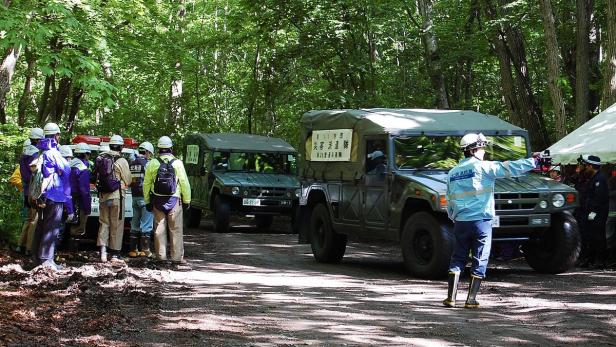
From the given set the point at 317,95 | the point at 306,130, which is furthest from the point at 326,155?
the point at 317,95

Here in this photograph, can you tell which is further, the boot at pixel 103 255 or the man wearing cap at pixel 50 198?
the boot at pixel 103 255

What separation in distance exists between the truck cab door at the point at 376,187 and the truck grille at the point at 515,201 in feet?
5.73

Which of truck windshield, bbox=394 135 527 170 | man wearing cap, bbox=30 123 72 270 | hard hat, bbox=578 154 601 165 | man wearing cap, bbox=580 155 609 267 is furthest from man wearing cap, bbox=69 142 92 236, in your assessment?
hard hat, bbox=578 154 601 165

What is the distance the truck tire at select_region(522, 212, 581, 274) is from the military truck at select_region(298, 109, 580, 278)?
0.01 meters

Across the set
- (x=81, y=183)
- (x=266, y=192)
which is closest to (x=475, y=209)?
(x=81, y=183)

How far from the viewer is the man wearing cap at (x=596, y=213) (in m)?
13.0

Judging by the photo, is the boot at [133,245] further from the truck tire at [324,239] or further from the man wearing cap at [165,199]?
the truck tire at [324,239]

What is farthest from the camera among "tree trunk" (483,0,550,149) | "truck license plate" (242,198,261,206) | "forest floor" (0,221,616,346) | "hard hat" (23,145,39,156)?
"tree trunk" (483,0,550,149)

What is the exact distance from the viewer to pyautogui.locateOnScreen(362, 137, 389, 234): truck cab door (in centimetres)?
1215

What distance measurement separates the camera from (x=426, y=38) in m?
23.1

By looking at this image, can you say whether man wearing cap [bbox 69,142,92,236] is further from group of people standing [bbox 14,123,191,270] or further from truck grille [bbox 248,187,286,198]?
truck grille [bbox 248,187,286,198]

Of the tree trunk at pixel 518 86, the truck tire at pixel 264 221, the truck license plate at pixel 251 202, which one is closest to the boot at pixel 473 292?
the truck license plate at pixel 251 202

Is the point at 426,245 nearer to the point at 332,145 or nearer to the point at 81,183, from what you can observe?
the point at 332,145

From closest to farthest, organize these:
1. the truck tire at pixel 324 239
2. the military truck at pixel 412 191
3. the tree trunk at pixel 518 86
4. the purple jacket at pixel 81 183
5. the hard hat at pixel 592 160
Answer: the military truck at pixel 412 191
the purple jacket at pixel 81 183
the hard hat at pixel 592 160
the truck tire at pixel 324 239
the tree trunk at pixel 518 86
